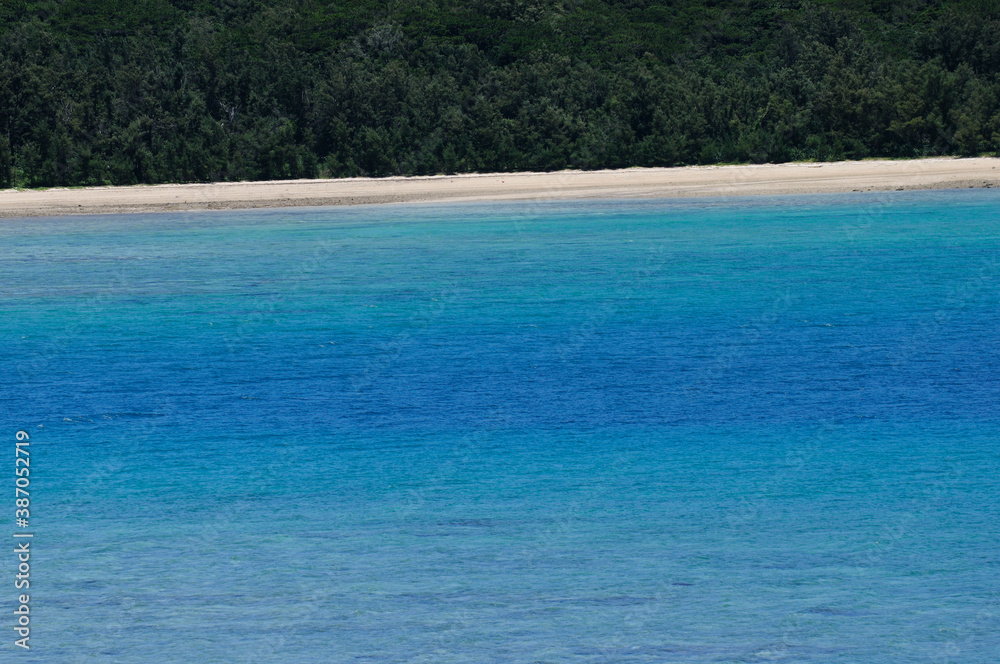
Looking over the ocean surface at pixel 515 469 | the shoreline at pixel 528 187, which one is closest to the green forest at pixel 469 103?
the shoreline at pixel 528 187

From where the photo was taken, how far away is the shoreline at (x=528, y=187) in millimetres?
31312

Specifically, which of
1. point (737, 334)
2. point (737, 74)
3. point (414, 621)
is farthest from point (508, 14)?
point (414, 621)

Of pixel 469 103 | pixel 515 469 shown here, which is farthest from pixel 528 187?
pixel 515 469

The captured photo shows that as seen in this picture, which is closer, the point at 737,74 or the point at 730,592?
the point at 730,592

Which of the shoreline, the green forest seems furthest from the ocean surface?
the green forest

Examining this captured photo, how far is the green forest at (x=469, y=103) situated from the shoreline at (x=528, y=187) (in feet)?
3.41

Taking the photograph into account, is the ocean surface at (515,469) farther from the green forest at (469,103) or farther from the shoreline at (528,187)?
the green forest at (469,103)

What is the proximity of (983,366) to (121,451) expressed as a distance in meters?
7.01

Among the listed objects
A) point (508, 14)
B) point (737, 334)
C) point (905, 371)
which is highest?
point (905, 371)

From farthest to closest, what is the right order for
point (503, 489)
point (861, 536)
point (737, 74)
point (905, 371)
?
point (737, 74)
point (905, 371)
point (503, 489)
point (861, 536)

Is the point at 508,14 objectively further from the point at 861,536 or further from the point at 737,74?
the point at 861,536

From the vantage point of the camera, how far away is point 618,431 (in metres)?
9.28

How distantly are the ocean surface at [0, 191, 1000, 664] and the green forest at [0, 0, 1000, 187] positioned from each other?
1903 cm

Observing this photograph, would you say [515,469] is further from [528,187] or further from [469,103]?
[469,103]
